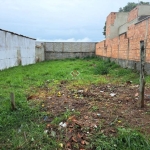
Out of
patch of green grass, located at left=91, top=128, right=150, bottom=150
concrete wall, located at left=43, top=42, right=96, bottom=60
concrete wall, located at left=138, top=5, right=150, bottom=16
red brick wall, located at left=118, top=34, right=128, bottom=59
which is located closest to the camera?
patch of green grass, located at left=91, top=128, right=150, bottom=150

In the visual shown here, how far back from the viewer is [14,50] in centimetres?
1045

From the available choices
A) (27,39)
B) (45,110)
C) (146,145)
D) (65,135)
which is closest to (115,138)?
(146,145)

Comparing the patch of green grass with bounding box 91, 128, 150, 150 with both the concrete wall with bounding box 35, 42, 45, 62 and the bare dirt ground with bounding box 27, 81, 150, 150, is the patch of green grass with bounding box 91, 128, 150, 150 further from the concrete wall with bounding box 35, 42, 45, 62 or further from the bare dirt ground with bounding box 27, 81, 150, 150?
the concrete wall with bounding box 35, 42, 45, 62

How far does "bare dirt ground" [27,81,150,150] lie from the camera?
7.57ft

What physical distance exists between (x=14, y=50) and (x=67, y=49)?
795 cm

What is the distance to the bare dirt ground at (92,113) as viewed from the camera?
2307mm

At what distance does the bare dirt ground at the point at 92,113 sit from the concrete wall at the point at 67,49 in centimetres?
1360

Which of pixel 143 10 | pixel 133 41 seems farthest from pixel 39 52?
pixel 133 41

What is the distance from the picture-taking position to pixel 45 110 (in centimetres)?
317

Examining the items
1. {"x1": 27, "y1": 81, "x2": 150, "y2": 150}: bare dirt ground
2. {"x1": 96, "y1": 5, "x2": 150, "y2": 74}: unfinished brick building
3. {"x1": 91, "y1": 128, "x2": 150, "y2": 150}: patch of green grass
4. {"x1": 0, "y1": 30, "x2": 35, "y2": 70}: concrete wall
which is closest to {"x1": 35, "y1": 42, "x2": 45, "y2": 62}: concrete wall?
{"x1": 0, "y1": 30, "x2": 35, "y2": 70}: concrete wall

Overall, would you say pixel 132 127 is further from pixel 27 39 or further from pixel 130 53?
pixel 27 39

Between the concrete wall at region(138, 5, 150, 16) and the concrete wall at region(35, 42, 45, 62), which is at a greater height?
the concrete wall at region(138, 5, 150, 16)

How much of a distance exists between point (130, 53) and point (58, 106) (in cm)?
467

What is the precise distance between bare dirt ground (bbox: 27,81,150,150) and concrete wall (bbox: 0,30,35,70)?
18.6ft
